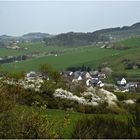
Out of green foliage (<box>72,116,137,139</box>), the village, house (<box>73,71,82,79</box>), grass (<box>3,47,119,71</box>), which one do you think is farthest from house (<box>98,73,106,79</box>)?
green foliage (<box>72,116,137,139</box>)

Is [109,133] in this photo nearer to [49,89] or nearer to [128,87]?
[49,89]

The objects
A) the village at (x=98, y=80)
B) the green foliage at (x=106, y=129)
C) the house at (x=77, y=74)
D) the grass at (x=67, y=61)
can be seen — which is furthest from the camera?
the grass at (x=67, y=61)

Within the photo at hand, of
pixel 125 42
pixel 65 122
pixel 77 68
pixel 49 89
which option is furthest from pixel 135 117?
pixel 125 42

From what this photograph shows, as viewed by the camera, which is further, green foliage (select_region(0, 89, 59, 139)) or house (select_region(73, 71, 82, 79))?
house (select_region(73, 71, 82, 79))

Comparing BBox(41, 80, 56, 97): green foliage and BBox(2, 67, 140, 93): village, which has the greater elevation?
BBox(41, 80, 56, 97): green foliage

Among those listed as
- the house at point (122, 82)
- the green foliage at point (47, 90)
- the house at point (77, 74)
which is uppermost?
the green foliage at point (47, 90)

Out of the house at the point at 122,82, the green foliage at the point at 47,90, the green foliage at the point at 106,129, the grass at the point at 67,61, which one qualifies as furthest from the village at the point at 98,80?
the green foliage at the point at 106,129

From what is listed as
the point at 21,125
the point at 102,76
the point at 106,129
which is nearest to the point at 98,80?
the point at 102,76

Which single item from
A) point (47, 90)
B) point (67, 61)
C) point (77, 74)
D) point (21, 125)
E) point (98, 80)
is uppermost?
point (21, 125)

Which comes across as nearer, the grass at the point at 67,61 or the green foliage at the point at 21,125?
the green foliage at the point at 21,125

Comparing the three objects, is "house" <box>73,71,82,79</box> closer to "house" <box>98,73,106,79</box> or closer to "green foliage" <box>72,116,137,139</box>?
"house" <box>98,73,106,79</box>

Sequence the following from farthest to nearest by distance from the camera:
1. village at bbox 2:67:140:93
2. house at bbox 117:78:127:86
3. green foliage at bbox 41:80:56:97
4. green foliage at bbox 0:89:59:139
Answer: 1. house at bbox 117:78:127:86
2. village at bbox 2:67:140:93
3. green foliage at bbox 41:80:56:97
4. green foliage at bbox 0:89:59:139

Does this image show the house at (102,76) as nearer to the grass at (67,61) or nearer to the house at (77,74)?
the house at (77,74)

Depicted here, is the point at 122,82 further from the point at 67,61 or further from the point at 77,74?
the point at 67,61
